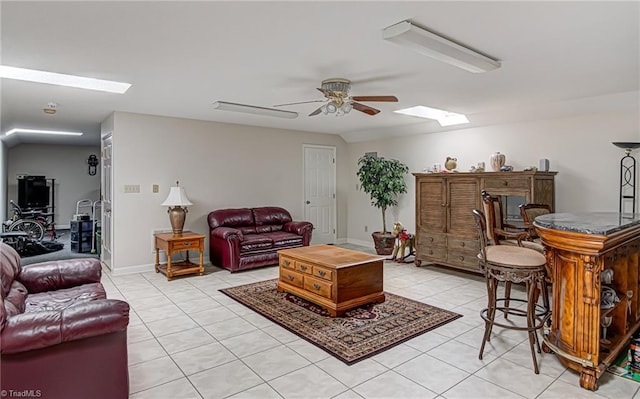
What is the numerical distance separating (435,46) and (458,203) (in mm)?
3252

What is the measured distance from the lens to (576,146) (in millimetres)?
4887

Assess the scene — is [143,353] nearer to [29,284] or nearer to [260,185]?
[29,284]

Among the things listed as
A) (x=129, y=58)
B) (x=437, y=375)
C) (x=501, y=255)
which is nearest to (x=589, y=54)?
(x=501, y=255)

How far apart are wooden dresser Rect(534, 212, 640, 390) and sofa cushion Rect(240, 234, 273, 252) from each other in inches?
154

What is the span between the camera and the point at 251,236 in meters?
5.83

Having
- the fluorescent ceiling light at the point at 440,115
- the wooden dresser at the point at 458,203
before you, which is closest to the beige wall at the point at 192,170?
the fluorescent ceiling light at the point at 440,115

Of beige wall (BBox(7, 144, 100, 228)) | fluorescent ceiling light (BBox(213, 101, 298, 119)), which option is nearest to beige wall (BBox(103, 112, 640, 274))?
fluorescent ceiling light (BBox(213, 101, 298, 119))

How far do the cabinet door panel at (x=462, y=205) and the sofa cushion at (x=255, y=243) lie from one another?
9.19ft

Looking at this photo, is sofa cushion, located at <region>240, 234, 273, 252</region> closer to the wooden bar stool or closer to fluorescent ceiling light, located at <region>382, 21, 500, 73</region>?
the wooden bar stool

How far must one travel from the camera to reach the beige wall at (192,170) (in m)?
5.45

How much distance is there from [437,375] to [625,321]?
63.6 inches

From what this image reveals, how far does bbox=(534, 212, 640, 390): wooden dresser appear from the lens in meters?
2.39

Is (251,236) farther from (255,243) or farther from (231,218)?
(231,218)

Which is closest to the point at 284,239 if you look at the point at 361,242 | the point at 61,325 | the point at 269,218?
the point at 269,218
